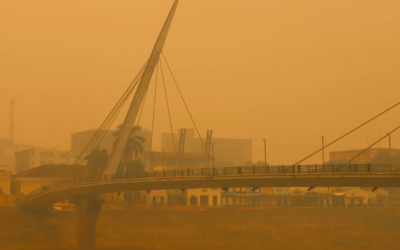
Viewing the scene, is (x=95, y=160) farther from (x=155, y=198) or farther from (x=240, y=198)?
(x=240, y=198)

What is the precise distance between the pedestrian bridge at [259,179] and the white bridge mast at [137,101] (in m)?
3.21

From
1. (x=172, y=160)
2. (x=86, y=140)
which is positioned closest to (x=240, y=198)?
(x=172, y=160)

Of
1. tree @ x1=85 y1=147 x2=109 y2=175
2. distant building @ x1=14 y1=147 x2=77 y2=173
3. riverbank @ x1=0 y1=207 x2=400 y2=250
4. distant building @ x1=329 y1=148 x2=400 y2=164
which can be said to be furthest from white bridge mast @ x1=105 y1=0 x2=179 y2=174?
distant building @ x1=329 y1=148 x2=400 y2=164

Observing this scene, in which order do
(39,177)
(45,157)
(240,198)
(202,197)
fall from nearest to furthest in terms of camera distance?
1. (39,177)
2. (202,197)
3. (240,198)
4. (45,157)

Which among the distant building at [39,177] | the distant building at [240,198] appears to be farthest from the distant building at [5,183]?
the distant building at [240,198]

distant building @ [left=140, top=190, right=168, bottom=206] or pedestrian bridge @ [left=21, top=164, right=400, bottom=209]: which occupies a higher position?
pedestrian bridge @ [left=21, top=164, right=400, bottom=209]

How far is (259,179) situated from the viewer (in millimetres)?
45969

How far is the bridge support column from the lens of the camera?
6059 centimetres

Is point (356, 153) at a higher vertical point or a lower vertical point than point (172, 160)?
higher

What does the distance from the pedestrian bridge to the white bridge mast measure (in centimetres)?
321

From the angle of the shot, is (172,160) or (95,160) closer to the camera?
(95,160)

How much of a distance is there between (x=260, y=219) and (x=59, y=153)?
73454mm

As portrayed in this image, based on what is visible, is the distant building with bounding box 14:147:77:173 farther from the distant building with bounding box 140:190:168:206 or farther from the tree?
the distant building with bounding box 140:190:168:206

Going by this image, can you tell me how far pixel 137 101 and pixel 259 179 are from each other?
21617 mm
